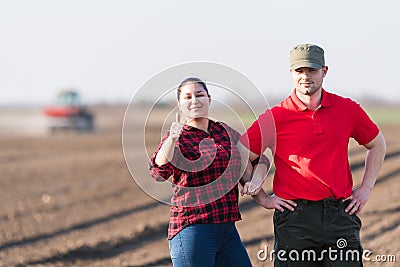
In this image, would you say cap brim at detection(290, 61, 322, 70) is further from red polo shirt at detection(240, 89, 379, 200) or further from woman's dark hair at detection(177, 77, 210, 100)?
woman's dark hair at detection(177, 77, 210, 100)

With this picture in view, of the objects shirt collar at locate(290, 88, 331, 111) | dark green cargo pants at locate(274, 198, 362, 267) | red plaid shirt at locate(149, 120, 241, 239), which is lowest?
dark green cargo pants at locate(274, 198, 362, 267)

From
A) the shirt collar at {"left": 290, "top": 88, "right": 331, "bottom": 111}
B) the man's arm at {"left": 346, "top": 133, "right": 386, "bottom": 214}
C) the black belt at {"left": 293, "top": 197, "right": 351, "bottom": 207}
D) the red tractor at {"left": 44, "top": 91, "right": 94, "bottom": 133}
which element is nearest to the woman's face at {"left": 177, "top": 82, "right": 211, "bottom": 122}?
the shirt collar at {"left": 290, "top": 88, "right": 331, "bottom": 111}

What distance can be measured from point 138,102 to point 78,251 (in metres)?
4.65

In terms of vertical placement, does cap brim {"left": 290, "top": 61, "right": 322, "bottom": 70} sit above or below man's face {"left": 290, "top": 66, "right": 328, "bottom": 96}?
above

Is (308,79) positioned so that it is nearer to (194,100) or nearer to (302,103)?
(302,103)

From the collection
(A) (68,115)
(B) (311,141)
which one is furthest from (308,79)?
(A) (68,115)

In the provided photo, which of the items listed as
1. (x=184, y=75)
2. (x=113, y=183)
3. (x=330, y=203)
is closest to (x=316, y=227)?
(x=330, y=203)

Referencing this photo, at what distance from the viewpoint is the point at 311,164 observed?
3742mm

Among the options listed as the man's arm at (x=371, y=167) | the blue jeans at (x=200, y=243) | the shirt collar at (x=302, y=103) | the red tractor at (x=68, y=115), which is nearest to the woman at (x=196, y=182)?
the blue jeans at (x=200, y=243)

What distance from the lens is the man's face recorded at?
3719 mm

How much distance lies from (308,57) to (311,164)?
55cm

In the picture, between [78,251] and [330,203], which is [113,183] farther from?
[330,203]

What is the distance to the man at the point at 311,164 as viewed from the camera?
12.2 feet

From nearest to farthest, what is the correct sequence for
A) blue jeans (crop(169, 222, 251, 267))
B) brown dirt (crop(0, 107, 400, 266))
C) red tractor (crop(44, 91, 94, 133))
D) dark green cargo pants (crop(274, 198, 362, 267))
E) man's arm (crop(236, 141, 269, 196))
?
blue jeans (crop(169, 222, 251, 267))
dark green cargo pants (crop(274, 198, 362, 267))
man's arm (crop(236, 141, 269, 196))
brown dirt (crop(0, 107, 400, 266))
red tractor (crop(44, 91, 94, 133))
